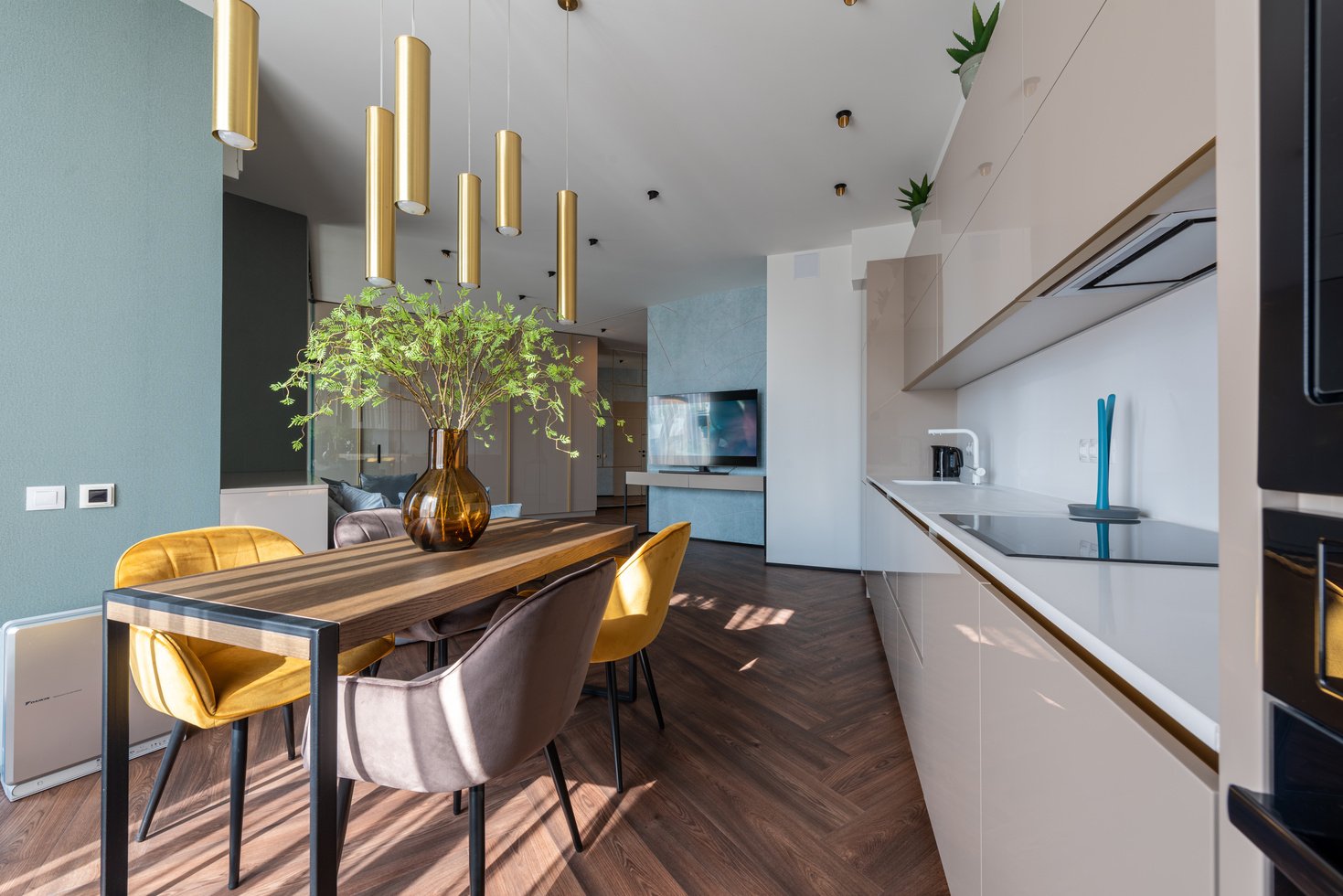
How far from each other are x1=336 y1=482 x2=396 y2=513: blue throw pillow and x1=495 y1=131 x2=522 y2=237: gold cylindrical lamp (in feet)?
6.96

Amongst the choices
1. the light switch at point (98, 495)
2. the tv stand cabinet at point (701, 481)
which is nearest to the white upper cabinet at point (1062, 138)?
the light switch at point (98, 495)

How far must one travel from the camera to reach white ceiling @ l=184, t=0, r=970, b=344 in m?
2.41

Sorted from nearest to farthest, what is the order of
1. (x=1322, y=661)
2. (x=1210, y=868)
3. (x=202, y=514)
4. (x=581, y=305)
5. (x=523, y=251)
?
1. (x=1322, y=661)
2. (x=1210, y=868)
3. (x=202, y=514)
4. (x=523, y=251)
5. (x=581, y=305)

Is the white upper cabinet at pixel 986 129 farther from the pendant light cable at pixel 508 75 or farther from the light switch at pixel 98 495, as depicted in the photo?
the light switch at pixel 98 495

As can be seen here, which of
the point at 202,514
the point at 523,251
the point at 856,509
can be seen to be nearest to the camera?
the point at 202,514

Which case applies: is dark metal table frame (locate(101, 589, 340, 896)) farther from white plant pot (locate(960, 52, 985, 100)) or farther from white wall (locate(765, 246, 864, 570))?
white wall (locate(765, 246, 864, 570))

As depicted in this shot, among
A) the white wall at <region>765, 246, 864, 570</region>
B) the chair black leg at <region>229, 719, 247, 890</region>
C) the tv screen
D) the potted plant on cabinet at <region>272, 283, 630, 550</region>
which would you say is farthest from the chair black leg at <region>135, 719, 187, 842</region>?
Answer: the tv screen

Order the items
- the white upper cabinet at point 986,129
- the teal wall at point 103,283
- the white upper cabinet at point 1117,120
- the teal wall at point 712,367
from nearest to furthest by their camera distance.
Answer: the white upper cabinet at point 1117,120
the white upper cabinet at point 986,129
the teal wall at point 103,283
the teal wall at point 712,367

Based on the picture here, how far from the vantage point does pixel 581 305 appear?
23.4 feet

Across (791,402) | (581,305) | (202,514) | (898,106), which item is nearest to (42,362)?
(202,514)

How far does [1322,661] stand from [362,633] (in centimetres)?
124

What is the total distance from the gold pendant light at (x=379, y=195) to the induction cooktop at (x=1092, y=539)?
67.3 inches

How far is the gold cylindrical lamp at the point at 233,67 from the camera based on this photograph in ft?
4.05

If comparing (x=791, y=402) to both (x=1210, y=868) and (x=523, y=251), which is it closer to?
(x=523, y=251)
